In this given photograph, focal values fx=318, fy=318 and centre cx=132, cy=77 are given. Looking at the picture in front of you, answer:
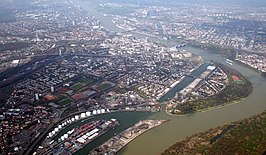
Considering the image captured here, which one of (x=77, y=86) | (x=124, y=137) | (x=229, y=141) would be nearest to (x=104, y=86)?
(x=77, y=86)

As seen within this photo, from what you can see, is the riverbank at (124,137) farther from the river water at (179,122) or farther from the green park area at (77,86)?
the green park area at (77,86)

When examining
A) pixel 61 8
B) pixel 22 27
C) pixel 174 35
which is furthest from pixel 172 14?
pixel 22 27

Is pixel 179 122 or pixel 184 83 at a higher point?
pixel 184 83

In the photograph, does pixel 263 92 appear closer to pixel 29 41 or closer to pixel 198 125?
pixel 198 125

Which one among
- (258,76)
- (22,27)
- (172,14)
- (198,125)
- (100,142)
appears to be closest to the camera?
(100,142)

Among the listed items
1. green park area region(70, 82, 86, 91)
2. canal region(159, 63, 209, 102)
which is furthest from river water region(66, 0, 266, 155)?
green park area region(70, 82, 86, 91)

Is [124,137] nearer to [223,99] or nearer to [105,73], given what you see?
[223,99]
